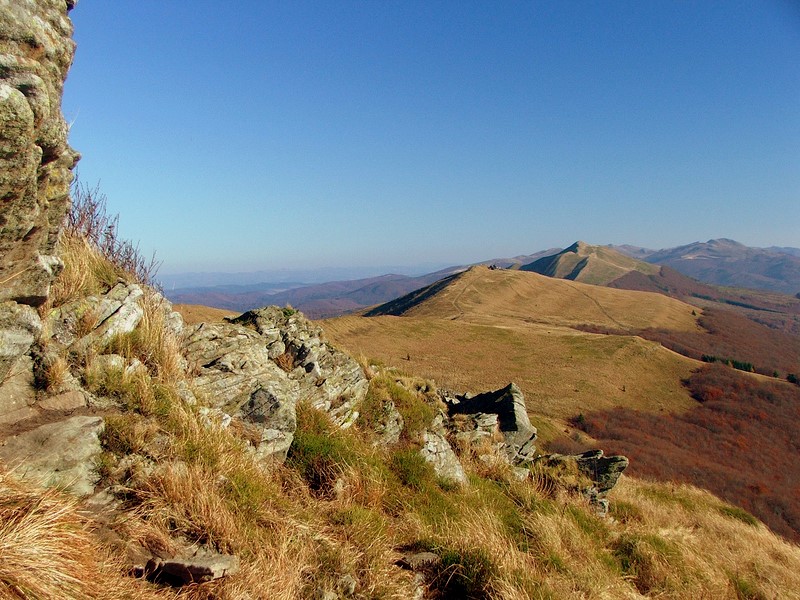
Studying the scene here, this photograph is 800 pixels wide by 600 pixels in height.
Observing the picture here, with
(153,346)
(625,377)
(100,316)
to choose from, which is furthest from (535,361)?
(100,316)

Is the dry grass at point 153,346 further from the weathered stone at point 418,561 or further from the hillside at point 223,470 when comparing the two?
the weathered stone at point 418,561

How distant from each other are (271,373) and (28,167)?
184 inches

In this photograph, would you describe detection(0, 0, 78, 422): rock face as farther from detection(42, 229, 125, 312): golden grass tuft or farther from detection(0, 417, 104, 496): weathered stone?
detection(42, 229, 125, 312): golden grass tuft

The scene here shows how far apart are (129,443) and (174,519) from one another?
99 cm

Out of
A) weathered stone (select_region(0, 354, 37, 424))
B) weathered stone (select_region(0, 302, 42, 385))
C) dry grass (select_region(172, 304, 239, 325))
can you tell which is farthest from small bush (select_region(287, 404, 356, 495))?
dry grass (select_region(172, 304, 239, 325))

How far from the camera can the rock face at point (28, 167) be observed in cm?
381

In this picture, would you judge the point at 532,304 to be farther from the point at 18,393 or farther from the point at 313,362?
the point at 18,393

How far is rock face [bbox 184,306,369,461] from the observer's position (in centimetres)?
659

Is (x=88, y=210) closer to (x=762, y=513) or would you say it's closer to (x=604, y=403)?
(x=762, y=513)

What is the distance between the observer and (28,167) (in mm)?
Result: 4004

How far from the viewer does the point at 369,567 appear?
15.9 ft

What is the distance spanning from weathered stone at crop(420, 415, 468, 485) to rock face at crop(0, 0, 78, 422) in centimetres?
614

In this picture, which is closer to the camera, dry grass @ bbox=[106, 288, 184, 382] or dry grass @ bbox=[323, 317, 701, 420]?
dry grass @ bbox=[106, 288, 184, 382]

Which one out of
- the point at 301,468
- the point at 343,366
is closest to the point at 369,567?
the point at 301,468
